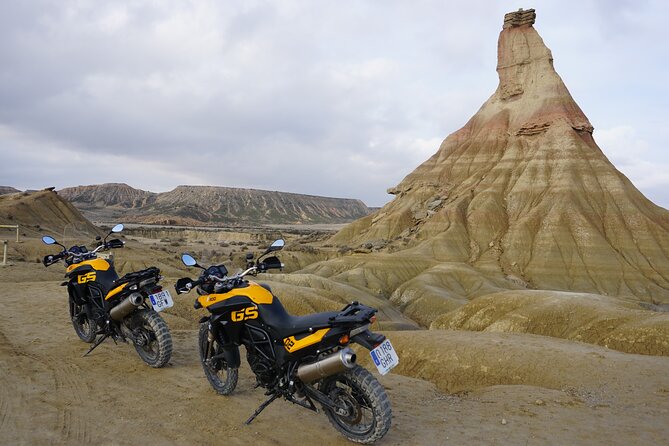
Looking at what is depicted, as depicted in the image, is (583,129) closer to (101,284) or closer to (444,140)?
(444,140)

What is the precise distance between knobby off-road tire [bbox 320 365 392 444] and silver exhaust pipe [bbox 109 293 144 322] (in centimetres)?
384

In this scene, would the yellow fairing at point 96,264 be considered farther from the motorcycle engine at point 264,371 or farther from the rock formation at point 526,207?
the rock formation at point 526,207

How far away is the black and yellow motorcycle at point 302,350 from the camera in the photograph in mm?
4941

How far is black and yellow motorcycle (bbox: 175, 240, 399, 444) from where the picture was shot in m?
4.94

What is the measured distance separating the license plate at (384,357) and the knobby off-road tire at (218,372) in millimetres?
2497

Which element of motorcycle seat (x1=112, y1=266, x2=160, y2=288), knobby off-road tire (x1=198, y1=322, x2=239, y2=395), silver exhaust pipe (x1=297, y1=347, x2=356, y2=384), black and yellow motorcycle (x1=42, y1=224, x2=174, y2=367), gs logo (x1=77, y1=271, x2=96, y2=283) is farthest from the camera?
gs logo (x1=77, y1=271, x2=96, y2=283)

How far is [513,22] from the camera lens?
2781 inches

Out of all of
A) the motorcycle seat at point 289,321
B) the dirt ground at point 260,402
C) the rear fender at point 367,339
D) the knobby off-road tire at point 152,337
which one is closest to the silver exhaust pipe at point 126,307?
the knobby off-road tire at point 152,337

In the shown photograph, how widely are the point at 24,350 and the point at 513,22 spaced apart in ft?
257

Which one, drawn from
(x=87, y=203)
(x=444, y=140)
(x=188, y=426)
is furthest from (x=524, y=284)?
(x=87, y=203)

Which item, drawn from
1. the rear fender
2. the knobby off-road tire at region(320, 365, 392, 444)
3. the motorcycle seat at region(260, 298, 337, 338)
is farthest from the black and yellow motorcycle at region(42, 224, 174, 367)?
the rear fender

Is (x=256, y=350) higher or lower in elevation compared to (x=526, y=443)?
higher

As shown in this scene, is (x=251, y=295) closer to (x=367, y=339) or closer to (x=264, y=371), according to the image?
(x=264, y=371)

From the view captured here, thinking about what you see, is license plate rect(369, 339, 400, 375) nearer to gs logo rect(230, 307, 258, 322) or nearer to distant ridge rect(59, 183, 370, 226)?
gs logo rect(230, 307, 258, 322)
